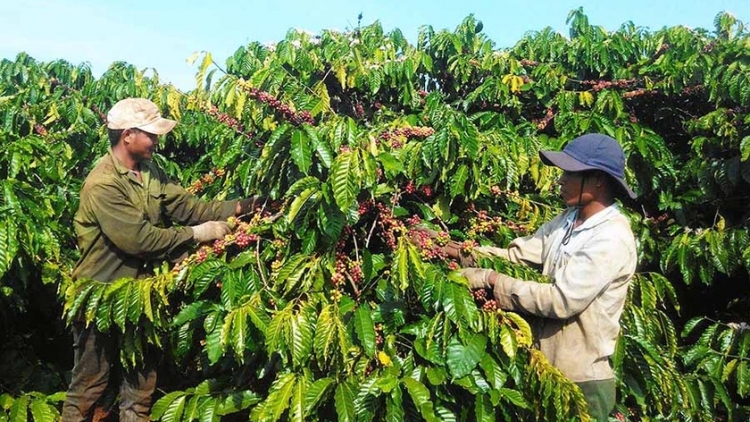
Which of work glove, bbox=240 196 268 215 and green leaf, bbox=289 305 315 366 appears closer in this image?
green leaf, bbox=289 305 315 366

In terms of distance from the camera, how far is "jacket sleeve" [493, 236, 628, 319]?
1.99m

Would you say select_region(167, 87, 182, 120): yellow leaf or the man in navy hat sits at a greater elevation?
select_region(167, 87, 182, 120): yellow leaf

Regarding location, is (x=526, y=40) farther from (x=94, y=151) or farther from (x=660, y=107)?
(x=94, y=151)

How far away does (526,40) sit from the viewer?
4.68 m

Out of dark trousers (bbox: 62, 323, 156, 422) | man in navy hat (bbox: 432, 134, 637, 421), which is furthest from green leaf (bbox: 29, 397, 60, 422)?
man in navy hat (bbox: 432, 134, 637, 421)

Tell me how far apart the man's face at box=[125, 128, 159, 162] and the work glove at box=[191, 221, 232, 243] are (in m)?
0.39

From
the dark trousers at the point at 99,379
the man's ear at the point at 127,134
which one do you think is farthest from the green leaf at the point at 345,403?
the man's ear at the point at 127,134

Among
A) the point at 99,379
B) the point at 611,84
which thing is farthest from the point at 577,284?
the point at 611,84

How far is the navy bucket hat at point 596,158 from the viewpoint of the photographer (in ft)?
6.75

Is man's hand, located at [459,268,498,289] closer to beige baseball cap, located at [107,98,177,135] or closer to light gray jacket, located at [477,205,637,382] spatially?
light gray jacket, located at [477,205,637,382]

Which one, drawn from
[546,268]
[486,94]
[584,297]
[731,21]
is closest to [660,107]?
[731,21]

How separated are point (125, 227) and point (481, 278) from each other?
4.45ft

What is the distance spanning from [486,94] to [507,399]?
2.30m

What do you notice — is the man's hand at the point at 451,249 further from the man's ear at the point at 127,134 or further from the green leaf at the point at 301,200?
the man's ear at the point at 127,134
